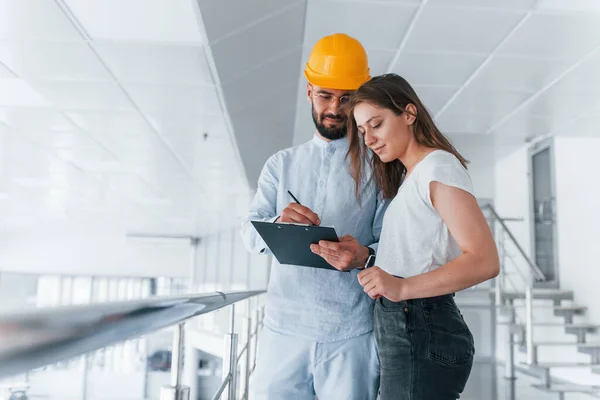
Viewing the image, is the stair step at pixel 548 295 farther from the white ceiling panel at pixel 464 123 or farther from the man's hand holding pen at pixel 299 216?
the man's hand holding pen at pixel 299 216

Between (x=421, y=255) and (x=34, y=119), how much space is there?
417 cm

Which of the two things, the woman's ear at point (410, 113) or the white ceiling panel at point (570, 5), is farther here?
the white ceiling panel at point (570, 5)

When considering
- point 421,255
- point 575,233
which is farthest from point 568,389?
point 421,255

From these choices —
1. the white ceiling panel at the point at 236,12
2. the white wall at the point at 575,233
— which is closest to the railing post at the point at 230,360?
the white ceiling panel at the point at 236,12

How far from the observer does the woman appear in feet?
3.32

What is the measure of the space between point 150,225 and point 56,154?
21.4ft

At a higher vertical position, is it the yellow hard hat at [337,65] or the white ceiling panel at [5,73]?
the white ceiling panel at [5,73]

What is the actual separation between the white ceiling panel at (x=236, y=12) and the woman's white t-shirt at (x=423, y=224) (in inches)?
74.8

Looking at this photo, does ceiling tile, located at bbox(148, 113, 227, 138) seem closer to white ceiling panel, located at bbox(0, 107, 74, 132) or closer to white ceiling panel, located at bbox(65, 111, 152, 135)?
white ceiling panel, located at bbox(65, 111, 152, 135)

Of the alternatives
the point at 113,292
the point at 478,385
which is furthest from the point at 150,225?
the point at 478,385

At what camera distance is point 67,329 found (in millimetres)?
429

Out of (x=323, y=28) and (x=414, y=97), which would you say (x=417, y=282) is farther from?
(x=323, y=28)

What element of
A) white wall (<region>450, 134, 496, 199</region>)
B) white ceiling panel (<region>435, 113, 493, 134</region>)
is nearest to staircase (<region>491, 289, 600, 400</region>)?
white wall (<region>450, 134, 496, 199</region>)

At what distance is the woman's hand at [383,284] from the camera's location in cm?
104
